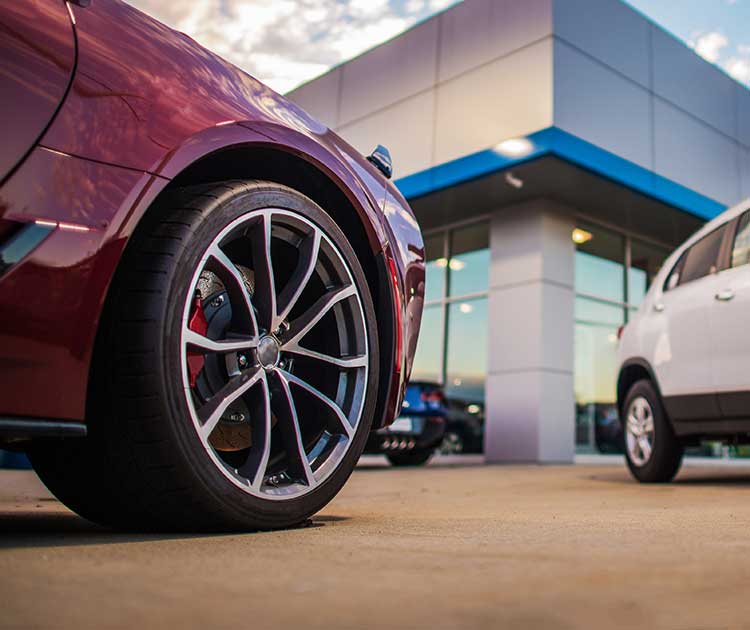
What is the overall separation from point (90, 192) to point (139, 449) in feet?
2.09

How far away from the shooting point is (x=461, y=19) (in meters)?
13.5

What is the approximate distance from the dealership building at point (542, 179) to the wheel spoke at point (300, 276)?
899cm

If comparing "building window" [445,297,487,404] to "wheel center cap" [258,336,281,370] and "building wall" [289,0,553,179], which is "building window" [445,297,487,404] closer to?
"building wall" [289,0,553,179]

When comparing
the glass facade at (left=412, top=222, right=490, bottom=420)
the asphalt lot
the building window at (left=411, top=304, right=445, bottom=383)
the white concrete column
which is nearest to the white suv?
the asphalt lot

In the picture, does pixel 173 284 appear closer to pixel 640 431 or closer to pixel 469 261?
pixel 640 431

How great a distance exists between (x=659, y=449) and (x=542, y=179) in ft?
22.2

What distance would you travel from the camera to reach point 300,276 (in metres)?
2.58

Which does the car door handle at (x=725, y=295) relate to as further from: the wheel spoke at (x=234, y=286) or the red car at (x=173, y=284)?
the wheel spoke at (x=234, y=286)

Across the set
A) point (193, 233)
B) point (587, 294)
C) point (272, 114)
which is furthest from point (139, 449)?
point (587, 294)

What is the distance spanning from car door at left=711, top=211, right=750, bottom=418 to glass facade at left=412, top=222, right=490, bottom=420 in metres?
7.73

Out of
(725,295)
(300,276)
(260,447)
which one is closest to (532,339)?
(725,295)

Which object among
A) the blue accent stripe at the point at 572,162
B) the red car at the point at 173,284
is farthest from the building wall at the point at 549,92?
the red car at the point at 173,284

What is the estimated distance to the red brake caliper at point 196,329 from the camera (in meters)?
2.30

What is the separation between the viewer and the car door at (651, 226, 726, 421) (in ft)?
18.5
